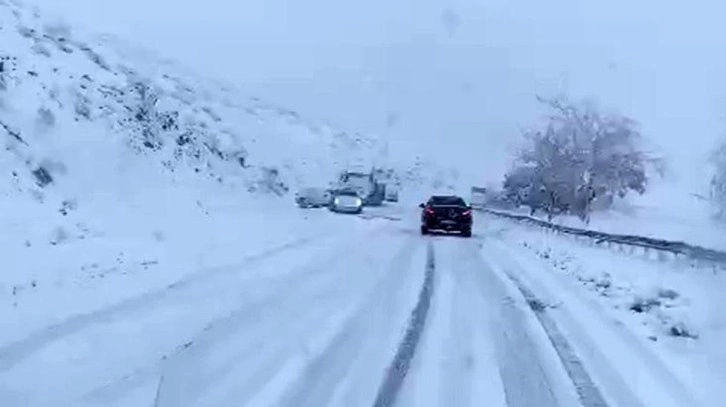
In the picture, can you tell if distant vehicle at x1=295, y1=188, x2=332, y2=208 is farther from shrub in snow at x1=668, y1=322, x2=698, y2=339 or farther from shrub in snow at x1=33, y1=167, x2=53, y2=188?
shrub in snow at x1=668, y1=322, x2=698, y2=339

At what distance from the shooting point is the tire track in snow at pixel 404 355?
364 inches

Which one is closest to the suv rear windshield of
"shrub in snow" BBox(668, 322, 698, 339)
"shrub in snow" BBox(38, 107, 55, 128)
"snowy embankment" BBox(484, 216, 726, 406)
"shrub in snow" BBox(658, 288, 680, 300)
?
"snowy embankment" BBox(484, 216, 726, 406)

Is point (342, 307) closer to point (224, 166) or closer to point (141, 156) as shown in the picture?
point (141, 156)

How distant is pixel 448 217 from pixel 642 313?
88.0 ft

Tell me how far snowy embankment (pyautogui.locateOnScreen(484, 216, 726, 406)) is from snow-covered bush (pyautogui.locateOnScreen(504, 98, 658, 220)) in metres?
32.4

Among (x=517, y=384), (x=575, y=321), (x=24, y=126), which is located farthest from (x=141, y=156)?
(x=517, y=384)

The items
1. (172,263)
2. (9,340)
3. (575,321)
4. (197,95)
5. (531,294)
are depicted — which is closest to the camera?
(9,340)

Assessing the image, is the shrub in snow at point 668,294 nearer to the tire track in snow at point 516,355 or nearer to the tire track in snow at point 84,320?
the tire track in snow at point 516,355

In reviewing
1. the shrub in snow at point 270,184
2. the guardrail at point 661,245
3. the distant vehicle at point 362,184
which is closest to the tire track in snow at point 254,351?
the guardrail at point 661,245

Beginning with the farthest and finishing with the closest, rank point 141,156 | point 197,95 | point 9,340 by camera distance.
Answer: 1. point 197,95
2. point 141,156
3. point 9,340

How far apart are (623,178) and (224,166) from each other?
27236mm

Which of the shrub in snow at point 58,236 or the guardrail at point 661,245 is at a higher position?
the shrub in snow at point 58,236

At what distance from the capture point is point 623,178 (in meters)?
78.0

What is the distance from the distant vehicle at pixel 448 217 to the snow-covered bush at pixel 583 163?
17.6m
